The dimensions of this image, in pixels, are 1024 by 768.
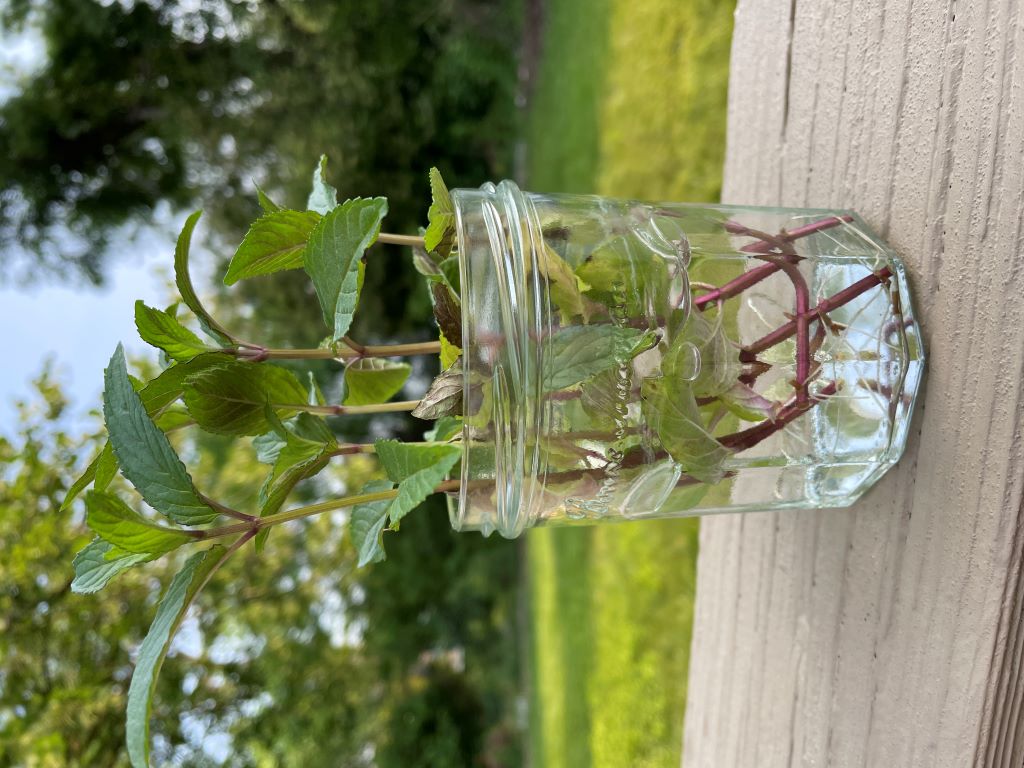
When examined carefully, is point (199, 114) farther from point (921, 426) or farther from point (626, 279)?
point (921, 426)

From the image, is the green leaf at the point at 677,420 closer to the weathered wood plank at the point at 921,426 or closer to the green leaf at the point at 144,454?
the weathered wood plank at the point at 921,426

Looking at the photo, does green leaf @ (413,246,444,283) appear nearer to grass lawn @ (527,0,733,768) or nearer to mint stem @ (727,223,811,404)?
mint stem @ (727,223,811,404)

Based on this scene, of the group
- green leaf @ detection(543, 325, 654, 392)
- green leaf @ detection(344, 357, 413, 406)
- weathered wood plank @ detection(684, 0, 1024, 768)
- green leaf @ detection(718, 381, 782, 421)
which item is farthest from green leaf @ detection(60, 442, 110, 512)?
weathered wood plank @ detection(684, 0, 1024, 768)

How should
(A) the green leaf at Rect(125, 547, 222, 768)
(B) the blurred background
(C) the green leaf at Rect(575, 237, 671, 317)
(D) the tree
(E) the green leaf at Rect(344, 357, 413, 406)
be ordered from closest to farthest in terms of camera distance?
(A) the green leaf at Rect(125, 547, 222, 768) → (C) the green leaf at Rect(575, 237, 671, 317) → (E) the green leaf at Rect(344, 357, 413, 406) → (B) the blurred background → (D) the tree

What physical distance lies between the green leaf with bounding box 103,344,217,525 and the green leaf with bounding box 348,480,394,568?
0.10 metres

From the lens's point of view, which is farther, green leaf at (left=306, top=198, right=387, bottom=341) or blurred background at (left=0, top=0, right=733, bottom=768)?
blurred background at (left=0, top=0, right=733, bottom=768)

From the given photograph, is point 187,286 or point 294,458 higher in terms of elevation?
point 187,286

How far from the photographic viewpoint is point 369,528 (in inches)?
23.6

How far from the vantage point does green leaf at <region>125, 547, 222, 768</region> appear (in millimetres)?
519

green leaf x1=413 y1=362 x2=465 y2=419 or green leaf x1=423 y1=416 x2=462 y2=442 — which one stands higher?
green leaf x1=413 y1=362 x2=465 y2=419

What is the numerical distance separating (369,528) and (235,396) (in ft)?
0.45

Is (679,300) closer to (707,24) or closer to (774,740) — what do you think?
(774,740)

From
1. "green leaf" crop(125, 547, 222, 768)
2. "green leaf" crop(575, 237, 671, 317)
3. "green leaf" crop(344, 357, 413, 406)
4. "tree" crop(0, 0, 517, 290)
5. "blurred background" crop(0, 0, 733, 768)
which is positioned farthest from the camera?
"tree" crop(0, 0, 517, 290)

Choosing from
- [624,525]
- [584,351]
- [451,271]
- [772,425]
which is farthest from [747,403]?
[624,525]
